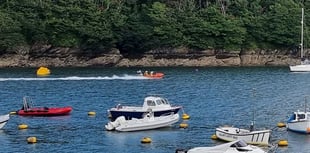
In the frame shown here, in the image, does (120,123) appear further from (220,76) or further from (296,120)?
(220,76)

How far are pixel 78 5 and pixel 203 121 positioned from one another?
94412 millimetres

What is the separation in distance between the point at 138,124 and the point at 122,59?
93.5 meters

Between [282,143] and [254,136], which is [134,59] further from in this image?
[254,136]

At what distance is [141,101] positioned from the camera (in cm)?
10481

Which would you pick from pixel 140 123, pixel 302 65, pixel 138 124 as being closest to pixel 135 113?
pixel 140 123

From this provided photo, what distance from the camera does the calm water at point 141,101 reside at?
72.1 meters

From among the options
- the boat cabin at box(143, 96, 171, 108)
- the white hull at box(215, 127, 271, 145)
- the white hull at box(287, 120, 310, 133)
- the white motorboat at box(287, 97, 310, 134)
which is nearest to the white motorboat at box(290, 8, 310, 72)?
the boat cabin at box(143, 96, 171, 108)

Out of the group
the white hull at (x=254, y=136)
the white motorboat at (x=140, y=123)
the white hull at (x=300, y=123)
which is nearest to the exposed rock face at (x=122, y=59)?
the white motorboat at (x=140, y=123)

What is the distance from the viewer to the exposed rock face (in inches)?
6639

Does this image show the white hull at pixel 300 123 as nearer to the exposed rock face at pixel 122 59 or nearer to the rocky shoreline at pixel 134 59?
the rocky shoreline at pixel 134 59

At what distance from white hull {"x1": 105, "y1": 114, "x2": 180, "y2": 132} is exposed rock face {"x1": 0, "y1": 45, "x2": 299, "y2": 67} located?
3537 inches

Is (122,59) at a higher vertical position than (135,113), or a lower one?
higher

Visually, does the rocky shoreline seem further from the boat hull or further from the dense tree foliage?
the boat hull

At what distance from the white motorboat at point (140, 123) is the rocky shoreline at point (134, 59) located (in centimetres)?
8977
